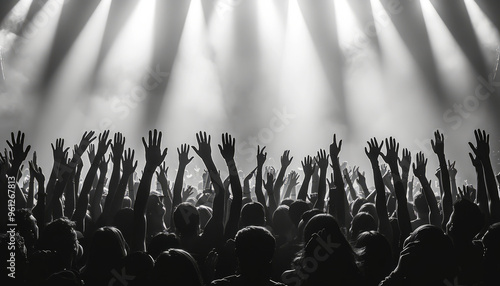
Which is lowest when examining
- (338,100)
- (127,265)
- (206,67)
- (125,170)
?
(127,265)

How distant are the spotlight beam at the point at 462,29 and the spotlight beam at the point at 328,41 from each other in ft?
14.2

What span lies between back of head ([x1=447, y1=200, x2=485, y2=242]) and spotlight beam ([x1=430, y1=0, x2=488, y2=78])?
15.4 metres

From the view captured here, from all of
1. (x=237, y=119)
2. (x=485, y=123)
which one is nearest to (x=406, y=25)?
(x=485, y=123)

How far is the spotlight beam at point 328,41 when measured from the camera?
17750mm

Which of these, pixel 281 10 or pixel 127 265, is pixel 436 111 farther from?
pixel 127 265

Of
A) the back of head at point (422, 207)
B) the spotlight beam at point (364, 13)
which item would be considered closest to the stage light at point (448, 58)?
the spotlight beam at point (364, 13)

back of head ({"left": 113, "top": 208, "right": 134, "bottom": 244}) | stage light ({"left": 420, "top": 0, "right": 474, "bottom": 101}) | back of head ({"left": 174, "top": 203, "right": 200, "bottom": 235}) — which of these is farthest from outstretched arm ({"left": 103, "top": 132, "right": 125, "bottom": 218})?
stage light ({"left": 420, "top": 0, "right": 474, "bottom": 101})

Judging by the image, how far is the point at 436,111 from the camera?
1739cm

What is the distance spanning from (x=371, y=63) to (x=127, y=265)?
17.8 meters

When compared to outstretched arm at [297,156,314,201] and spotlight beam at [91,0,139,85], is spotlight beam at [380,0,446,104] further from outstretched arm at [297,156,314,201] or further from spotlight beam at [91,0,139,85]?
outstretched arm at [297,156,314,201]

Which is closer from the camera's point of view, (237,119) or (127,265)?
(127,265)

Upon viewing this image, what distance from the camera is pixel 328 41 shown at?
1828 centimetres

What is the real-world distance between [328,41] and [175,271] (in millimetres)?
17600

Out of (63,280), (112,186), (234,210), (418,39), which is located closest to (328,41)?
(418,39)
